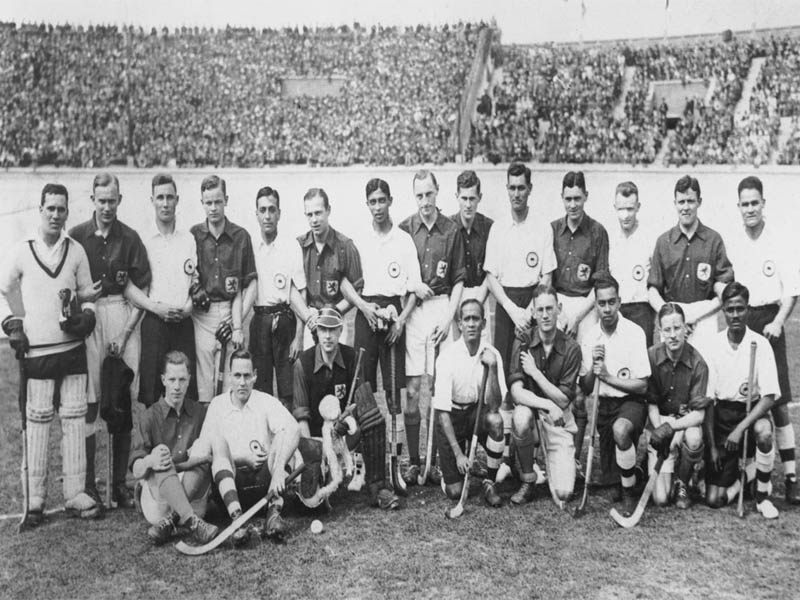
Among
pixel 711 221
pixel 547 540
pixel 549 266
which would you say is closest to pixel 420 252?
pixel 549 266

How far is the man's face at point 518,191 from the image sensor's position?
504cm

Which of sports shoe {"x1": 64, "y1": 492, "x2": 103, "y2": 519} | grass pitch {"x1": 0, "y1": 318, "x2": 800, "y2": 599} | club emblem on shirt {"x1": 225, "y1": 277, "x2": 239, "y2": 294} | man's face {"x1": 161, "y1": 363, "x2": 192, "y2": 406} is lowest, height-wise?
grass pitch {"x1": 0, "y1": 318, "x2": 800, "y2": 599}

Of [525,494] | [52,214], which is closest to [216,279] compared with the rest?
[52,214]

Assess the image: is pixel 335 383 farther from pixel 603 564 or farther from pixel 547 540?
pixel 603 564

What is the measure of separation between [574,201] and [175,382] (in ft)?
9.52

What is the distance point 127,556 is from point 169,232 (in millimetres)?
2084

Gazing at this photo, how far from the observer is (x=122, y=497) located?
14.9 feet

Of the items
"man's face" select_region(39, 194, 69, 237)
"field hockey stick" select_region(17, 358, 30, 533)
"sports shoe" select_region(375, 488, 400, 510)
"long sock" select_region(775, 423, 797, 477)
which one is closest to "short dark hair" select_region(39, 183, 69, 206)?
"man's face" select_region(39, 194, 69, 237)

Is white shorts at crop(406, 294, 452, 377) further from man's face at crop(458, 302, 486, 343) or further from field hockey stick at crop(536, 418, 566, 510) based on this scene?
field hockey stick at crop(536, 418, 566, 510)

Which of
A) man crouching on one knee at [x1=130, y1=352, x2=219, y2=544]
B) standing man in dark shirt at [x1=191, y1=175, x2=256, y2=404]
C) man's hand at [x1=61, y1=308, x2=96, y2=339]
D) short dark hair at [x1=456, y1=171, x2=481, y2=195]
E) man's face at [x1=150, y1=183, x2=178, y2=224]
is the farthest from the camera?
short dark hair at [x1=456, y1=171, x2=481, y2=195]

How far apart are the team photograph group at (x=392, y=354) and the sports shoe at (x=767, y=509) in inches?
0.7

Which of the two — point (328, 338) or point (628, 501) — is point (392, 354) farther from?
point (628, 501)

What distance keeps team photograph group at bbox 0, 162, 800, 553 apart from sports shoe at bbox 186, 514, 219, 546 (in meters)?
0.01

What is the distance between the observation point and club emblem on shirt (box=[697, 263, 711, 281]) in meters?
4.84
